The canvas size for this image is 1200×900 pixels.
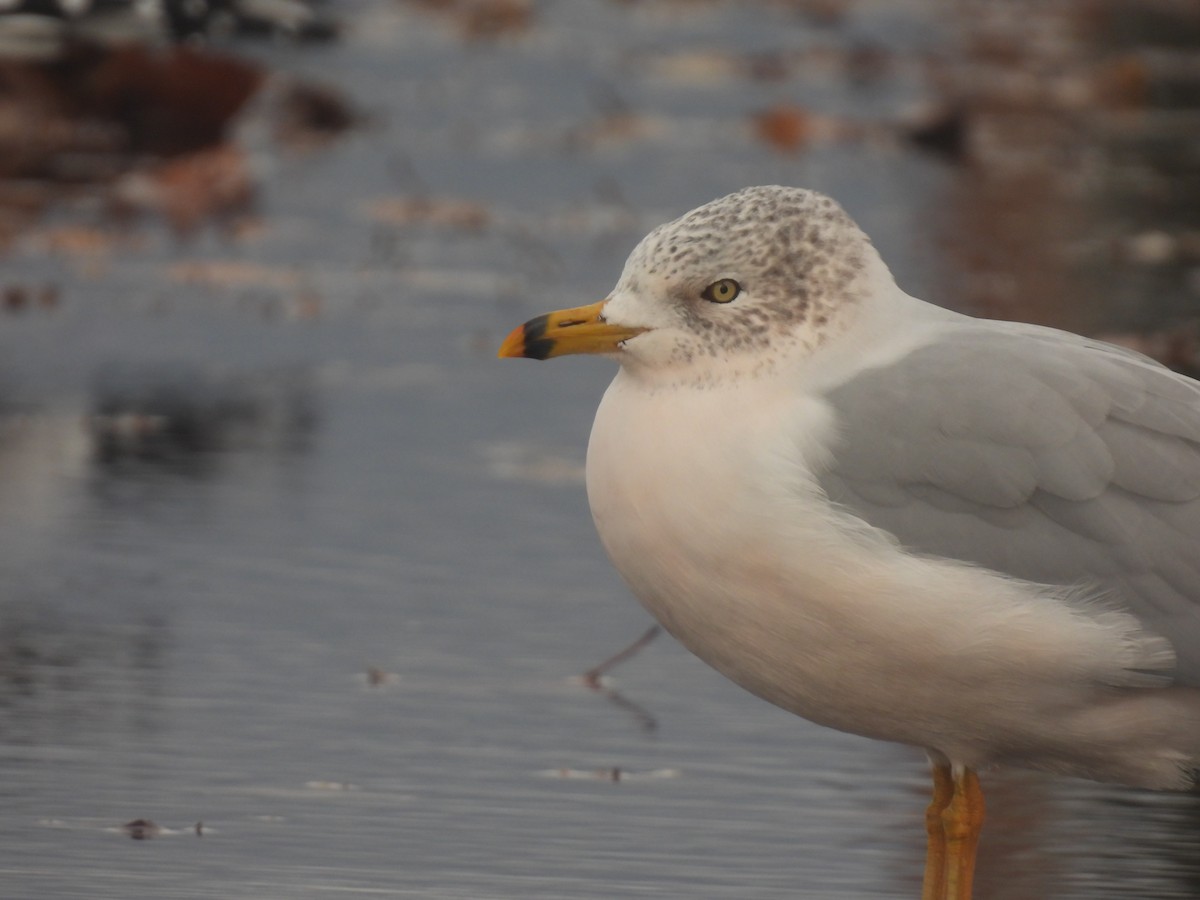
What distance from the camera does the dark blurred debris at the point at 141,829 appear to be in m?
5.07

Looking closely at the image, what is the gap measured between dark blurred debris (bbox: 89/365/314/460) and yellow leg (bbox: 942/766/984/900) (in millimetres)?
4054

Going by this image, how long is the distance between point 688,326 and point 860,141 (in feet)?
39.3

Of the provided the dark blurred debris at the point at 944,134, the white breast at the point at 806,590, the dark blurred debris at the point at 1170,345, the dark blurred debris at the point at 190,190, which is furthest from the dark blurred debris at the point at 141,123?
the white breast at the point at 806,590

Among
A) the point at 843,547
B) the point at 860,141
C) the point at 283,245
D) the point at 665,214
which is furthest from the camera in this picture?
the point at 860,141

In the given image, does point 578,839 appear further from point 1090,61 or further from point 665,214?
point 1090,61

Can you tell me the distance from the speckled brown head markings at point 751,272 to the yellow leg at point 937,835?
0.88m

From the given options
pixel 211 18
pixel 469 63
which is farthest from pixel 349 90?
pixel 469 63

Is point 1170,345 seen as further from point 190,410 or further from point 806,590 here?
point 806,590

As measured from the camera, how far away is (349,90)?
59.1ft

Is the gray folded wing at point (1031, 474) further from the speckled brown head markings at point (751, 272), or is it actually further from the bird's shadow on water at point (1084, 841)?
the bird's shadow on water at point (1084, 841)

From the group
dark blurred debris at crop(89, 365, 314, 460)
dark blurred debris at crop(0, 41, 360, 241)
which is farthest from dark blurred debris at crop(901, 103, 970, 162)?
dark blurred debris at crop(89, 365, 314, 460)

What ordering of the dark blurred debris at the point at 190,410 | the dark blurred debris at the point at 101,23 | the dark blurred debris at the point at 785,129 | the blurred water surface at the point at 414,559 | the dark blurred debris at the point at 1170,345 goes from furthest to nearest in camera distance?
1. the dark blurred debris at the point at 785,129
2. the dark blurred debris at the point at 101,23
3. the dark blurred debris at the point at 1170,345
4. the dark blurred debris at the point at 190,410
5. the blurred water surface at the point at 414,559

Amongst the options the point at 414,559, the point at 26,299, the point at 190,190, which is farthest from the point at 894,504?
the point at 190,190

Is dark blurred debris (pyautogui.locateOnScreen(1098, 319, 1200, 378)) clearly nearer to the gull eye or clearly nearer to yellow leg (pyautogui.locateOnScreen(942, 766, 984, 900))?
yellow leg (pyautogui.locateOnScreen(942, 766, 984, 900))
